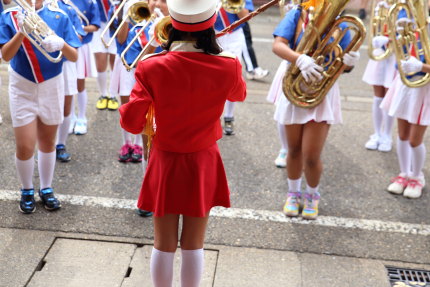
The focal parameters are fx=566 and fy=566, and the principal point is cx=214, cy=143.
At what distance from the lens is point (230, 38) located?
19.1 feet

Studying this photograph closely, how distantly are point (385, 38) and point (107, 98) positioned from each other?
3.12 meters

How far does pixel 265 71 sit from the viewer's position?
26.9ft

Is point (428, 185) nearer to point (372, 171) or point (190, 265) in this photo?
point (372, 171)

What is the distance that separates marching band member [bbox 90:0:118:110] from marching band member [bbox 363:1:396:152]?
8.76ft

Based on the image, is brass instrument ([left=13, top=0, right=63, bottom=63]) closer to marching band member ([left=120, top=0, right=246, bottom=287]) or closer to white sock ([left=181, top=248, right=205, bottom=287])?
marching band member ([left=120, top=0, right=246, bottom=287])

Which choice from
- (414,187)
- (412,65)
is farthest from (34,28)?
(414,187)

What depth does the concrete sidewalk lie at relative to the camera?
11.5 feet

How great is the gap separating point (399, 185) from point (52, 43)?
307 centimetres

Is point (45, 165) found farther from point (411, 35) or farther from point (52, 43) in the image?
point (411, 35)

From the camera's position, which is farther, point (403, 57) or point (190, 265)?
point (403, 57)

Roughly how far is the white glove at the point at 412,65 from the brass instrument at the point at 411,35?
0.15 feet

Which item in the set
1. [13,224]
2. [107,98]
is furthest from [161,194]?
[107,98]

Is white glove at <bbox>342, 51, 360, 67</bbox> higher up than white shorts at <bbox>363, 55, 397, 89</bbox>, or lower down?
higher up

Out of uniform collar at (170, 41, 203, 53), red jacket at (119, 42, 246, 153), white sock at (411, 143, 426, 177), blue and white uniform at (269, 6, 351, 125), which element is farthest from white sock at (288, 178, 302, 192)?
uniform collar at (170, 41, 203, 53)
